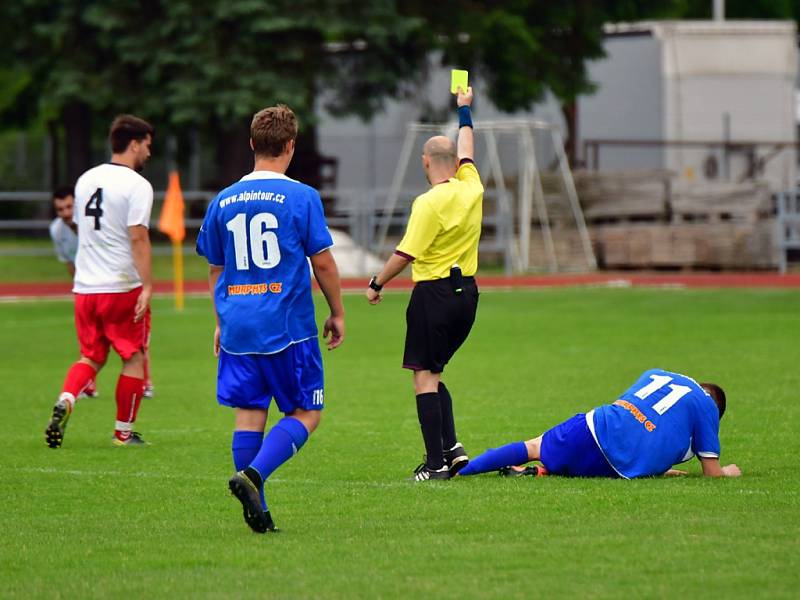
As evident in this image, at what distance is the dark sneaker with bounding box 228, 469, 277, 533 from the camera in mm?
7184

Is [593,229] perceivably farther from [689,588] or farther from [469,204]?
[689,588]

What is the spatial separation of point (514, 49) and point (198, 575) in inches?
1203

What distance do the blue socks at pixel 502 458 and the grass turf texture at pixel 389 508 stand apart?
0.09 metres

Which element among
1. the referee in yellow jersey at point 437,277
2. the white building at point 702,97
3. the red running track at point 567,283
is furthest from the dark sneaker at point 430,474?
the white building at point 702,97

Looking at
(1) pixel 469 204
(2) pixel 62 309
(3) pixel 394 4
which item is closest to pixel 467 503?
(1) pixel 469 204

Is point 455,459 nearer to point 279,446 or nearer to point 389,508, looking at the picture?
point 389,508

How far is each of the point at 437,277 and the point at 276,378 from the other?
180cm

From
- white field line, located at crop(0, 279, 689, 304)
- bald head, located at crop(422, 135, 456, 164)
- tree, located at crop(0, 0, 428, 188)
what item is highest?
tree, located at crop(0, 0, 428, 188)

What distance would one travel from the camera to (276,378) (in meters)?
7.53

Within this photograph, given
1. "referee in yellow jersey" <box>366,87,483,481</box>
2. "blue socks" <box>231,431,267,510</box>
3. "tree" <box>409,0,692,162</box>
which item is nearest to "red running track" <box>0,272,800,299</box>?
"tree" <box>409,0,692,162</box>

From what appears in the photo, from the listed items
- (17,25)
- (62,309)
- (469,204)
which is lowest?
(62,309)

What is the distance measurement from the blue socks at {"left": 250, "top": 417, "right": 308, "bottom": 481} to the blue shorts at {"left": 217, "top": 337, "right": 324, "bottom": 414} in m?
0.11

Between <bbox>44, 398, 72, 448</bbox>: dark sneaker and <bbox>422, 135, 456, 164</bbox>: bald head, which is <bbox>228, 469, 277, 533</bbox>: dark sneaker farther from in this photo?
<bbox>44, 398, 72, 448</bbox>: dark sneaker

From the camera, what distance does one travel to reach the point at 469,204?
29.7 feet
